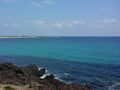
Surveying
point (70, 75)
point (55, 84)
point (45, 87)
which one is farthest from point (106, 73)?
point (45, 87)

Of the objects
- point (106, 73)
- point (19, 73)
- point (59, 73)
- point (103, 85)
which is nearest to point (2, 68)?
point (19, 73)

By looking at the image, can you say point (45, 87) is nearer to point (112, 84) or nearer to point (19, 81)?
point (19, 81)

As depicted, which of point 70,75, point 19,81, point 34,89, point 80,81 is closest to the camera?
point 34,89

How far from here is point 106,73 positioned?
50625 millimetres

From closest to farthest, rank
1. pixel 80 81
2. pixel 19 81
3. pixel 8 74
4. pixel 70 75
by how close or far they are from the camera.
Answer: pixel 19 81 < pixel 8 74 < pixel 80 81 < pixel 70 75

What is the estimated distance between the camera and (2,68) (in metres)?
41.2

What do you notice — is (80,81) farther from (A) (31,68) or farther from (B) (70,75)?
(A) (31,68)

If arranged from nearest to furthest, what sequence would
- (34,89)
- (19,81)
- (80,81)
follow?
1. (34,89)
2. (19,81)
3. (80,81)

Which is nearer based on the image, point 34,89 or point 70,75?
point 34,89

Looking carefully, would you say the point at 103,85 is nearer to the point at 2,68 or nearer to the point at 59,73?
the point at 59,73

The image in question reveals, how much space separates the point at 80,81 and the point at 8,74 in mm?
11870

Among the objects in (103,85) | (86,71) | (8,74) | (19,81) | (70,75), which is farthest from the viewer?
(86,71)

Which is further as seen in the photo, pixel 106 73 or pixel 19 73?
Result: pixel 106 73

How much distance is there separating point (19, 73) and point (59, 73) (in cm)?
1247
